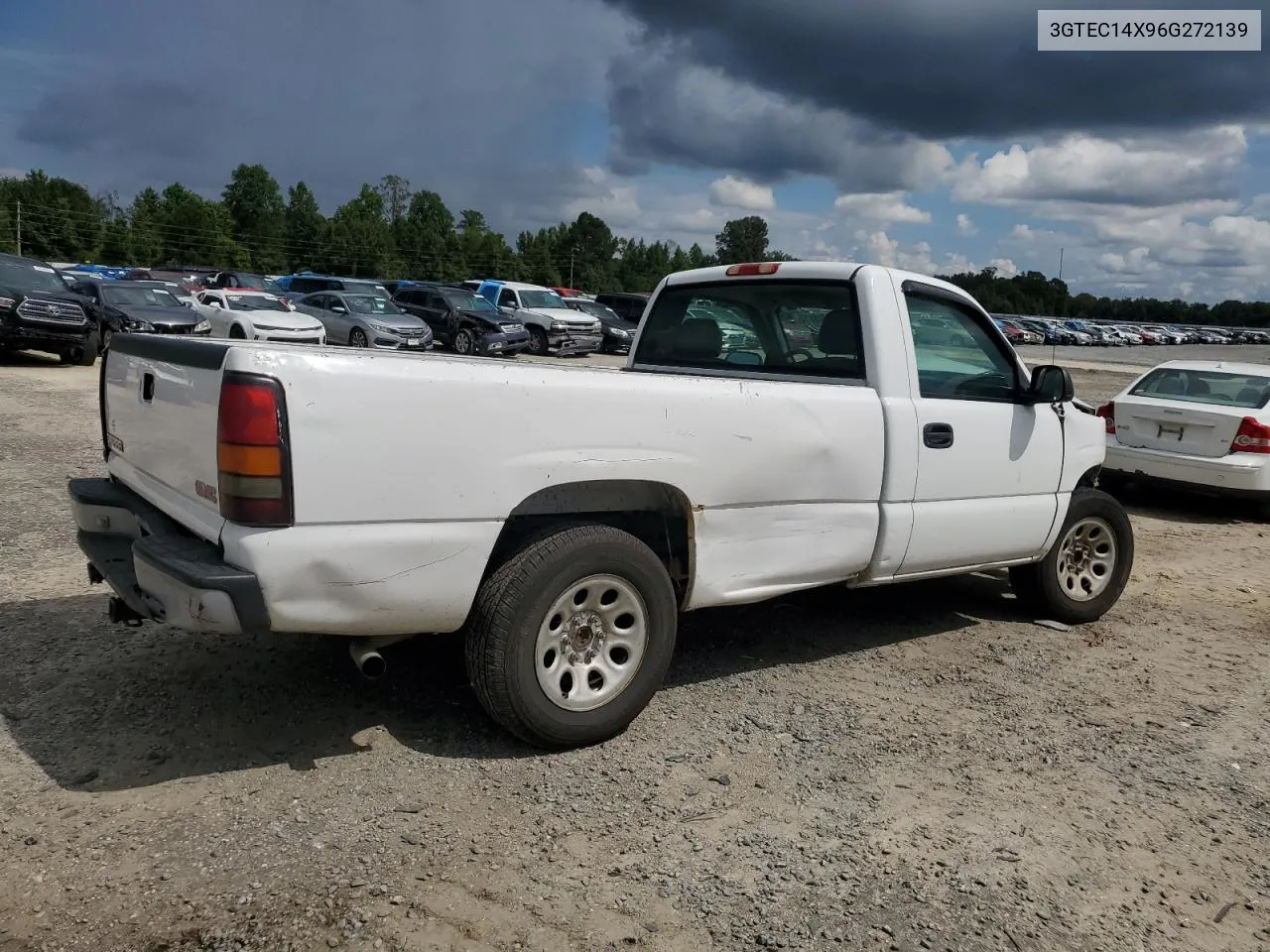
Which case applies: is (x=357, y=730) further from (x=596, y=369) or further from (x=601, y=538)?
(x=596, y=369)

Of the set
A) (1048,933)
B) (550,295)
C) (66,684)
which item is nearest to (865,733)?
(1048,933)

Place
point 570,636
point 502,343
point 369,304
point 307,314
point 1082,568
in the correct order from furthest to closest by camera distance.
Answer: point 369,304 → point 502,343 → point 307,314 → point 1082,568 → point 570,636

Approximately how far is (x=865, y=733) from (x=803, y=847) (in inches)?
39.0

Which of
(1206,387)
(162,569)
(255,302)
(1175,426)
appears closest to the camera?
(162,569)

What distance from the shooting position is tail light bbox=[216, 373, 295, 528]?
9.78 feet

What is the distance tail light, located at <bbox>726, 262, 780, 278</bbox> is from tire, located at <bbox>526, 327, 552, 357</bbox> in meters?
20.5

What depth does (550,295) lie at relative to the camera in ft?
89.4

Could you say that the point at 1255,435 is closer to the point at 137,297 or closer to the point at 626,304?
the point at 137,297

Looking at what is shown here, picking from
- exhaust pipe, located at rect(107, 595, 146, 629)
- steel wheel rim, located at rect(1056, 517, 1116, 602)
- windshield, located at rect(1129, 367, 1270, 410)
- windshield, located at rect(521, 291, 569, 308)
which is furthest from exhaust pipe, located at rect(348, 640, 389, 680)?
windshield, located at rect(521, 291, 569, 308)

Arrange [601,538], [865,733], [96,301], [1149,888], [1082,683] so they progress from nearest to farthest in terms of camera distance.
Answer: [1149,888] → [601,538] → [865,733] → [1082,683] → [96,301]

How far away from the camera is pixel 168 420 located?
356 cm

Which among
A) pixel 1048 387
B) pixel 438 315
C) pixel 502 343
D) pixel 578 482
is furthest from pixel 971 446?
pixel 438 315

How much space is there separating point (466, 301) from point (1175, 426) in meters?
19.1

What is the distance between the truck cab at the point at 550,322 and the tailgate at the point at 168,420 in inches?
833
